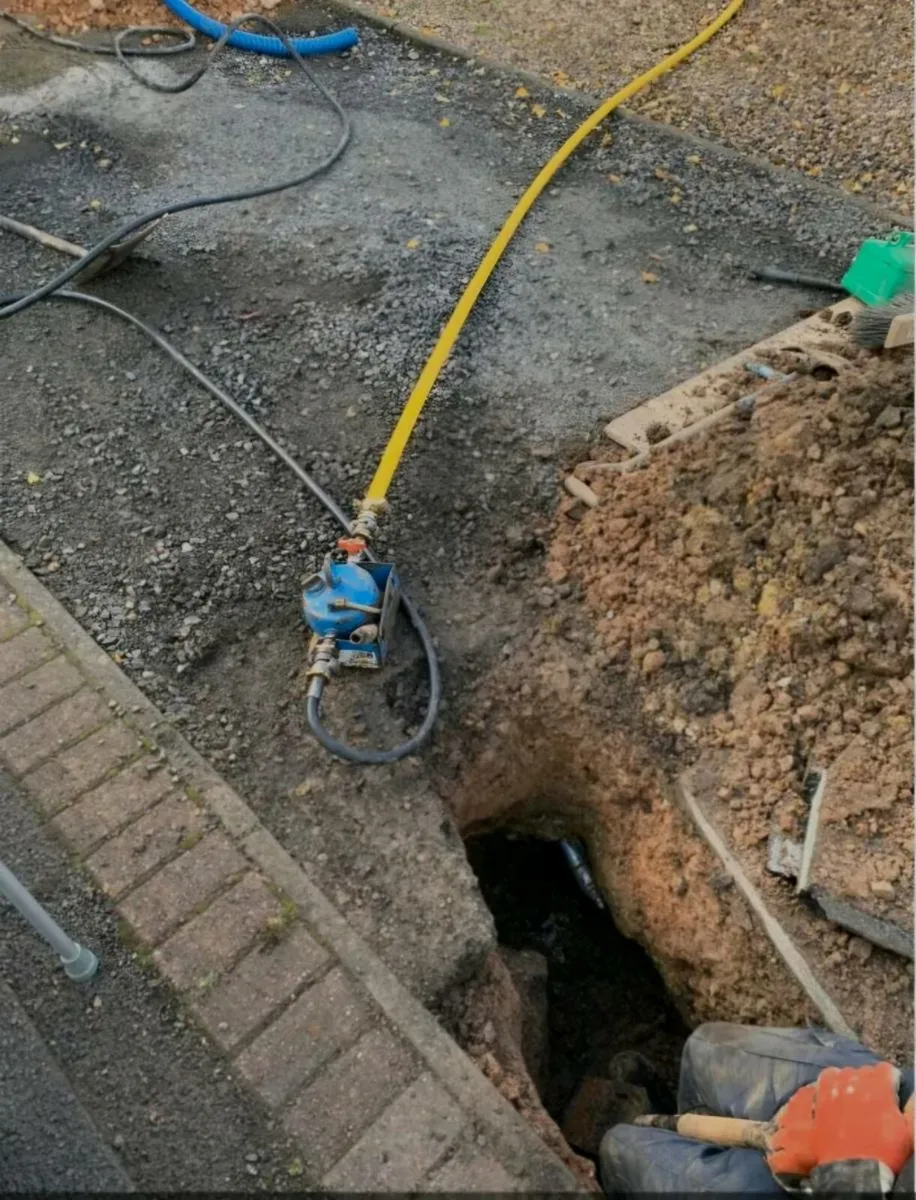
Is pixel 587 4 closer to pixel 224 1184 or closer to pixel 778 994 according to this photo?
pixel 778 994

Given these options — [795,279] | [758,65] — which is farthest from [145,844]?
[758,65]

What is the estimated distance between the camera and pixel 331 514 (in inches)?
135

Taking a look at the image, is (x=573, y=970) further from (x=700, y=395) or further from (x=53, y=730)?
(x=700, y=395)

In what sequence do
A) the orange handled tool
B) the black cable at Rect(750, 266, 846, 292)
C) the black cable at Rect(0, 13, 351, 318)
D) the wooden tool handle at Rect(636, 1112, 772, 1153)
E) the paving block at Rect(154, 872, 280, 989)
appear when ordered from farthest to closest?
the black cable at Rect(750, 266, 846, 292) → the black cable at Rect(0, 13, 351, 318) → the paving block at Rect(154, 872, 280, 989) → the wooden tool handle at Rect(636, 1112, 772, 1153) → the orange handled tool

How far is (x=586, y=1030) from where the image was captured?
121 inches

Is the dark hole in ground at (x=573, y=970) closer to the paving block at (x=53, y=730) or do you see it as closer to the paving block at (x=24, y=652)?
the paving block at (x=53, y=730)

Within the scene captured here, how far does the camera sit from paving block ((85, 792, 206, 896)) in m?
2.57

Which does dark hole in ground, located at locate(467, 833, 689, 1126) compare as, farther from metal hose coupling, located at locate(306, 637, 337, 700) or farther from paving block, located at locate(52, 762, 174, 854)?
paving block, located at locate(52, 762, 174, 854)

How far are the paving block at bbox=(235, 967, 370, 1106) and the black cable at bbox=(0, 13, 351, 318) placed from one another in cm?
318

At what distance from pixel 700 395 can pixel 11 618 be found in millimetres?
2685

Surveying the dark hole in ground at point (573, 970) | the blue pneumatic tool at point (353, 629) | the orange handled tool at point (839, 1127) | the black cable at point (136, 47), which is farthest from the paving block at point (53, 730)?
the black cable at point (136, 47)

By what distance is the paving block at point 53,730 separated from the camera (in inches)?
109

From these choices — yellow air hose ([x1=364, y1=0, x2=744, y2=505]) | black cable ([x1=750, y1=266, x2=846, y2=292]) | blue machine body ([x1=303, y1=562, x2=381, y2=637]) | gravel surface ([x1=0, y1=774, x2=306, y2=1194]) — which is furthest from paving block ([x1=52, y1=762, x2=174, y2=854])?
black cable ([x1=750, y1=266, x2=846, y2=292])

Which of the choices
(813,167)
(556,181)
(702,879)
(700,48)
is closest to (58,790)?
(702,879)
